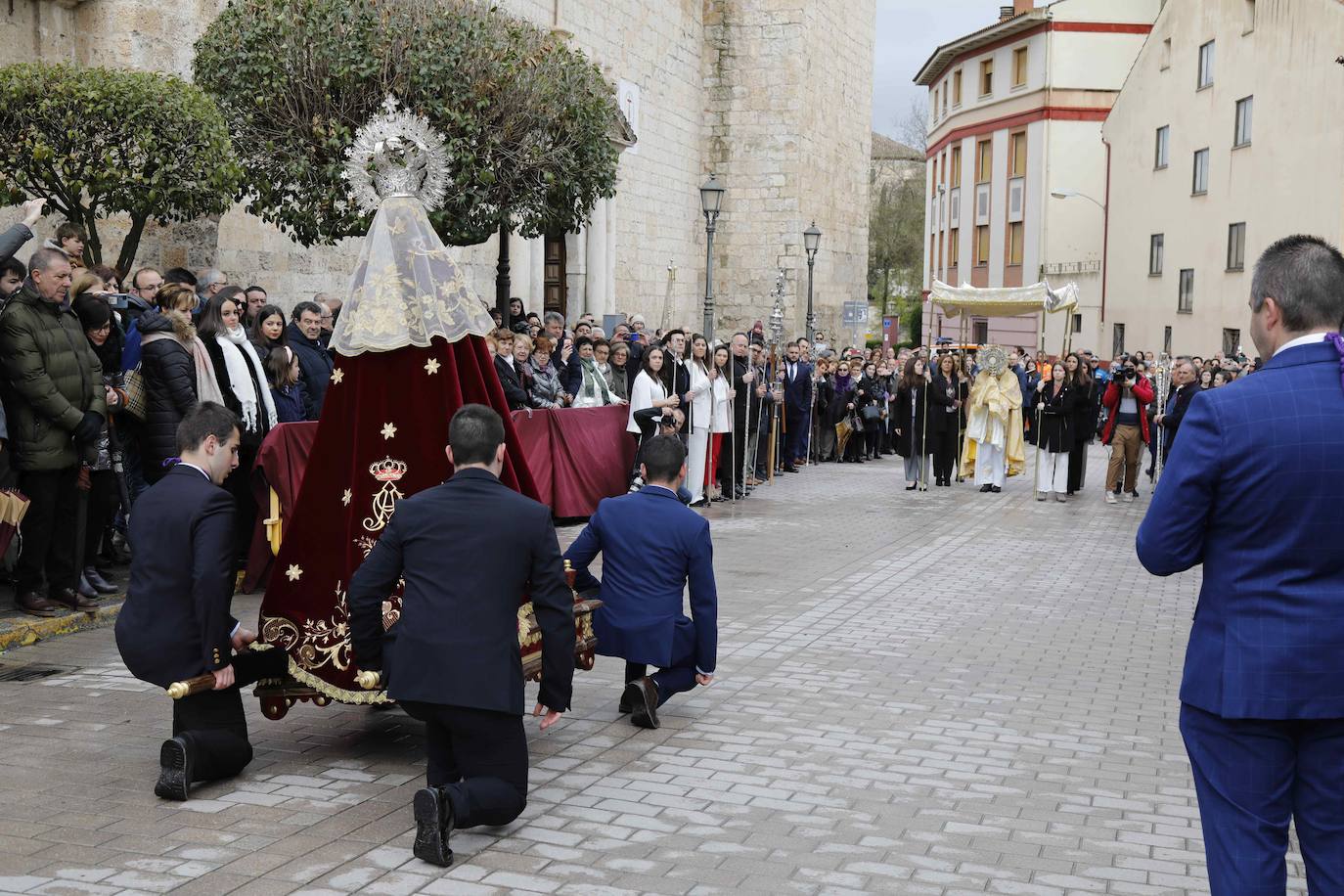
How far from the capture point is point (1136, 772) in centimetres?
614

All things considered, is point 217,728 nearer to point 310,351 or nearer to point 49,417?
point 49,417

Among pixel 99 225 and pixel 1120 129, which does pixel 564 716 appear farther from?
pixel 1120 129

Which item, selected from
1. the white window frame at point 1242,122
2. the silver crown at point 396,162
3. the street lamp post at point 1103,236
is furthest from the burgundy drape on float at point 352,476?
the street lamp post at point 1103,236

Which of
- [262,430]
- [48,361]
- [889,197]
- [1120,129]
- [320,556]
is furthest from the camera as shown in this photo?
[889,197]

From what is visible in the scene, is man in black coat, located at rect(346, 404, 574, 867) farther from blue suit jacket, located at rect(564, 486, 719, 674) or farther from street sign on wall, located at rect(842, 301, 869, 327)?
street sign on wall, located at rect(842, 301, 869, 327)

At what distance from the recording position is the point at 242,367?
9.34m

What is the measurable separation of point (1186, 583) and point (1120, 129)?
31998mm

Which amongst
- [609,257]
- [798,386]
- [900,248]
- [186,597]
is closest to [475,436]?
[186,597]

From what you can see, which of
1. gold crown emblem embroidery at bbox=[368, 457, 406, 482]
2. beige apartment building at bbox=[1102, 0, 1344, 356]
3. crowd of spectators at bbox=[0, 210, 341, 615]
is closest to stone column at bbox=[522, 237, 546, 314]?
beige apartment building at bbox=[1102, 0, 1344, 356]

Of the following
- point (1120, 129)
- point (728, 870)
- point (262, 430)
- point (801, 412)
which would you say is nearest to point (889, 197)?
point (1120, 129)

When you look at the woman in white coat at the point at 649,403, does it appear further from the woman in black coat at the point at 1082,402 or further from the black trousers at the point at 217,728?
the black trousers at the point at 217,728

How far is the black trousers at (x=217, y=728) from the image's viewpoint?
5371 millimetres

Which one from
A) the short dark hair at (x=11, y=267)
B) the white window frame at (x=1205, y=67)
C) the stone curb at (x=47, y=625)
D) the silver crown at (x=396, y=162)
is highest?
the white window frame at (x=1205, y=67)

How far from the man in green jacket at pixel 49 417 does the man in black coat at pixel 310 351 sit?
2044 mm
